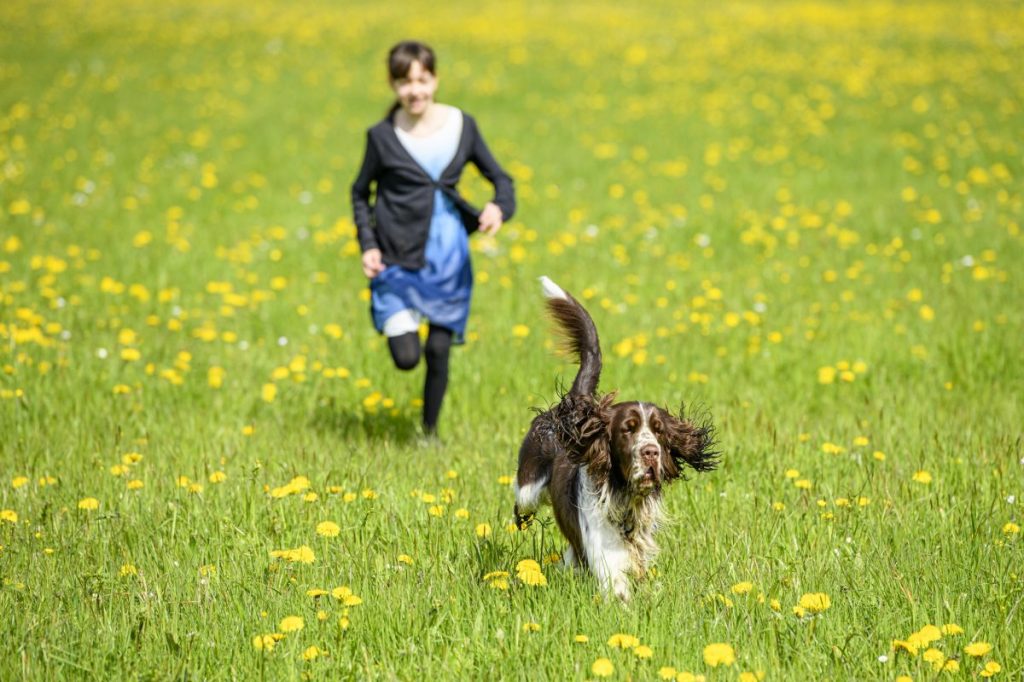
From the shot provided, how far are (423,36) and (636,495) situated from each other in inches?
736

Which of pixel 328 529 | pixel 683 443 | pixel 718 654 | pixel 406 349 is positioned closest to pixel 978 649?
pixel 718 654

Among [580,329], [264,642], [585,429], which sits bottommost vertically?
[264,642]

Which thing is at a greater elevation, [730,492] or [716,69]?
[716,69]

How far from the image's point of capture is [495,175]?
18.2 feet

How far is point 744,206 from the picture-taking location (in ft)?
33.3

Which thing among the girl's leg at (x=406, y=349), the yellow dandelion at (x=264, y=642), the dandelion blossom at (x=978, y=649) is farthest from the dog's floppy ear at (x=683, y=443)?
the girl's leg at (x=406, y=349)

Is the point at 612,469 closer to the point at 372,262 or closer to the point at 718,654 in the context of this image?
the point at 718,654

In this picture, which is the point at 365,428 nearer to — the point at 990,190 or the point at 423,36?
the point at 990,190

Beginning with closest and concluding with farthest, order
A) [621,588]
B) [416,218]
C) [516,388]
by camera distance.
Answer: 1. [621,588]
2. [416,218]
3. [516,388]

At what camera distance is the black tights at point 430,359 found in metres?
5.37

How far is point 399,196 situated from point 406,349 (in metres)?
0.76

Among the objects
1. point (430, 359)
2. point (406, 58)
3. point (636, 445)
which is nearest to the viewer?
point (636, 445)

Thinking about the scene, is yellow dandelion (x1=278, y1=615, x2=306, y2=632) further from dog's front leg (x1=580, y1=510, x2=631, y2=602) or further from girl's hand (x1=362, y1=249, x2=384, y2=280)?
girl's hand (x1=362, y1=249, x2=384, y2=280)

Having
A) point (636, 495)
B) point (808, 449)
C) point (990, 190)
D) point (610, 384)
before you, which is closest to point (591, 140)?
point (990, 190)
